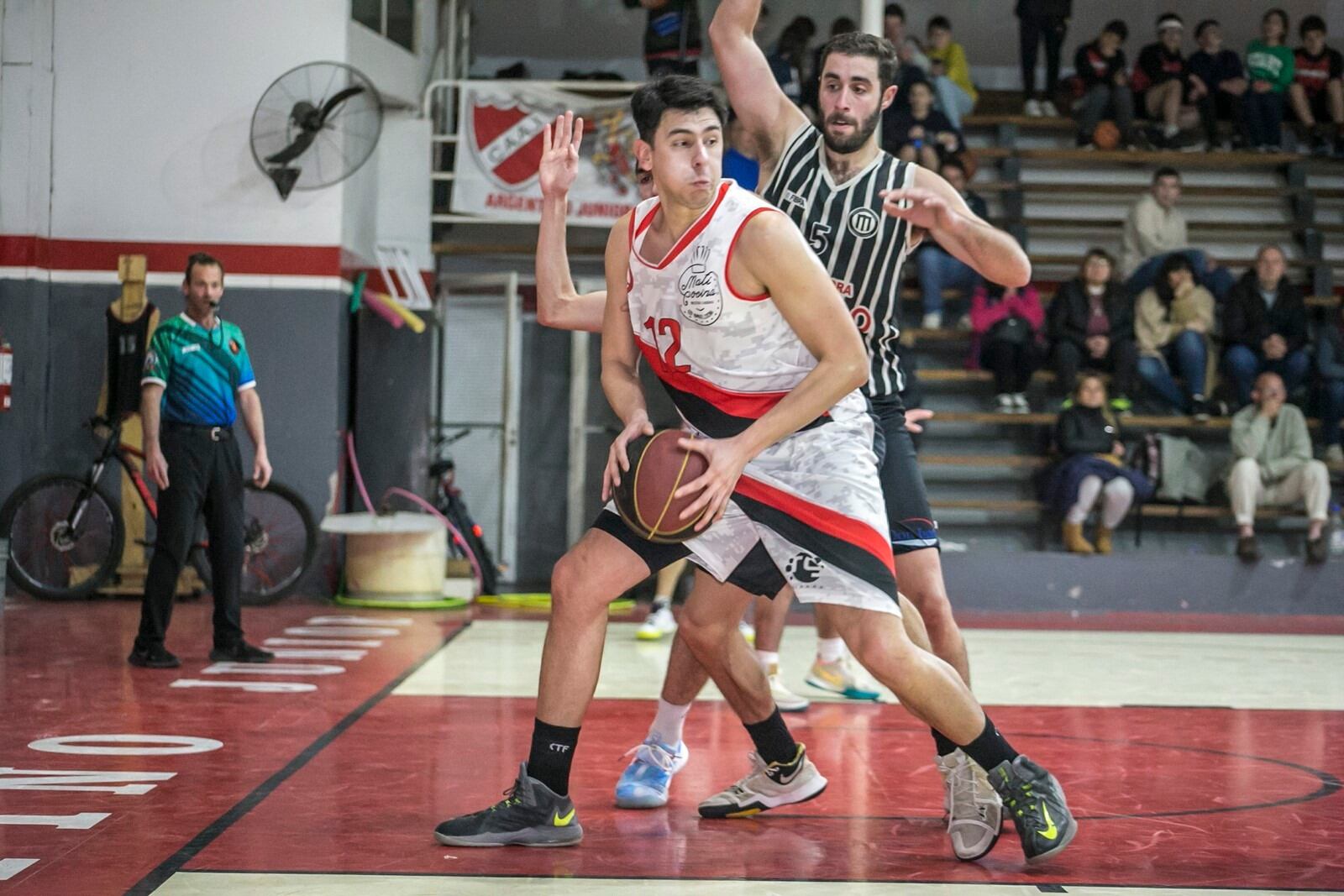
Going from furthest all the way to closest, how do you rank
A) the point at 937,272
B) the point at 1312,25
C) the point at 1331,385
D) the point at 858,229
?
the point at 1312,25 < the point at 937,272 < the point at 1331,385 < the point at 858,229

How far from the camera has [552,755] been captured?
3.44 metres

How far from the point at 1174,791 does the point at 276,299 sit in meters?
6.93

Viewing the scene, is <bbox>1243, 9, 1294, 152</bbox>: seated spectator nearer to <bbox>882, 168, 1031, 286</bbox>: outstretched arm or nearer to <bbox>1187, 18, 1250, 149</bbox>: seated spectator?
<bbox>1187, 18, 1250, 149</bbox>: seated spectator

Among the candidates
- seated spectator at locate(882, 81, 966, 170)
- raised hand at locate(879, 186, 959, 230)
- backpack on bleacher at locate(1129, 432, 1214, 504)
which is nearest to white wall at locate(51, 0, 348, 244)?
seated spectator at locate(882, 81, 966, 170)

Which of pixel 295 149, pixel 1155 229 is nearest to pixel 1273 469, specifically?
pixel 1155 229

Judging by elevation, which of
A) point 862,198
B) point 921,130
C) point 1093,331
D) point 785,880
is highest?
point 921,130

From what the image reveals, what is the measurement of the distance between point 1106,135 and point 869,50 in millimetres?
9875

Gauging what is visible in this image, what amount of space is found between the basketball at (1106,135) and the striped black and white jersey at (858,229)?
9664 mm

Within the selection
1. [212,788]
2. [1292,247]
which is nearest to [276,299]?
[212,788]

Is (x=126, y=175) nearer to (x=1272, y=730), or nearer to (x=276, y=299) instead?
(x=276, y=299)

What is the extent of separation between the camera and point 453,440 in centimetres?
1089

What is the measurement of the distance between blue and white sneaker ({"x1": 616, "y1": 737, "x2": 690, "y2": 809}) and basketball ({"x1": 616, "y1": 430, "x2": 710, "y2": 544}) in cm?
93

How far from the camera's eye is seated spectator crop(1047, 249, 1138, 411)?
11.0m

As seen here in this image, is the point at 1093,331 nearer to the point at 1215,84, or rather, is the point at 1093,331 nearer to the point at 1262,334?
the point at 1262,334
